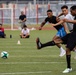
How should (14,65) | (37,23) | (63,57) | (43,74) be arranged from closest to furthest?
1. (43,74)
2. (14,65)
3. (63,57)
4. (37,23)

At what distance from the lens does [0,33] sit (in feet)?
78.2

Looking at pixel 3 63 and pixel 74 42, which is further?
pixel 3 63

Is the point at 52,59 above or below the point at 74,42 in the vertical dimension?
below

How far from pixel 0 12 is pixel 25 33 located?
18.8 metres

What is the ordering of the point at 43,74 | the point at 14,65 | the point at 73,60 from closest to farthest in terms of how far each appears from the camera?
the point at 43,74 → the point at 14,65 → the point at 73,60

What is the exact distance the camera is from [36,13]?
4303 cm

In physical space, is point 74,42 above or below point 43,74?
above

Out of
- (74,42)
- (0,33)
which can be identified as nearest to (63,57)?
(74,42)

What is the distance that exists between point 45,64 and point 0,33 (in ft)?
40.7

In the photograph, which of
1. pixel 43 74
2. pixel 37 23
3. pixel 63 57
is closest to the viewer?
pixel 43 74

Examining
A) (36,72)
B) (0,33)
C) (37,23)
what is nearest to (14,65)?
(36,72)

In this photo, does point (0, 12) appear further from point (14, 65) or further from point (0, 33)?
point (14, 65)

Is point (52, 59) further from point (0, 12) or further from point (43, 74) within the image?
point (0, 12)

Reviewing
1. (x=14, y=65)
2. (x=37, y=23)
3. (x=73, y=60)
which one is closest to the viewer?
(x=14, y=65)
